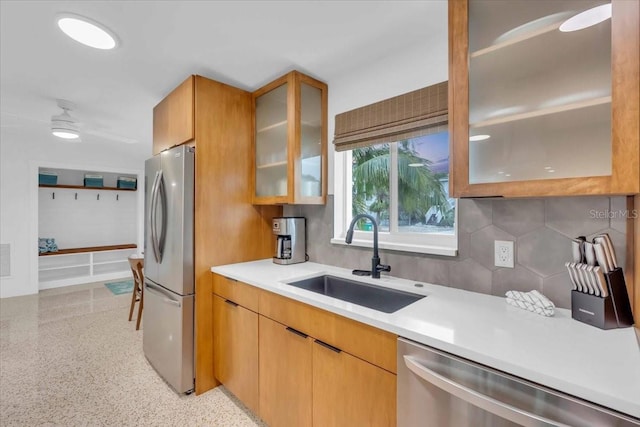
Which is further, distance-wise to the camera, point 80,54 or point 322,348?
point 80,54

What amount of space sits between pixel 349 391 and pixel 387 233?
1.07 metres

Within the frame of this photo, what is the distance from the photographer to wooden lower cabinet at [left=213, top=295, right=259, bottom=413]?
5.62 ft

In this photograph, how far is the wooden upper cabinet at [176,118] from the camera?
6.61ft

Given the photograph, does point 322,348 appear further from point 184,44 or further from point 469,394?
point 184,44

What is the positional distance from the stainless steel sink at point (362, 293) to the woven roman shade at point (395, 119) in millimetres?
915

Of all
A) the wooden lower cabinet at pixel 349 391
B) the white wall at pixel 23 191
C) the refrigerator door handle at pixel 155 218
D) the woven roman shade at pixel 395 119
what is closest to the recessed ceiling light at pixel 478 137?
the woven roman shade at pixel 395 119

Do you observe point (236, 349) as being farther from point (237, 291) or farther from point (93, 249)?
point (93, 249)

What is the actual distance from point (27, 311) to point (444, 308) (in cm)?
491

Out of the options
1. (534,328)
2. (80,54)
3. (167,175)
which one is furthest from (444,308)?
(80,54)

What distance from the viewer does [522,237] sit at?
4.35 ft

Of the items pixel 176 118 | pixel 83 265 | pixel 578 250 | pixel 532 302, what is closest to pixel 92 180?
pixel 83 265

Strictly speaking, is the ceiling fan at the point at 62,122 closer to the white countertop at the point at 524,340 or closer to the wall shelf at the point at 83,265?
the wall shelf at the point at 83,265

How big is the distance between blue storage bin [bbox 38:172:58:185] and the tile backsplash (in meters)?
5.80

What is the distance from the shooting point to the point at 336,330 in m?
1.26
